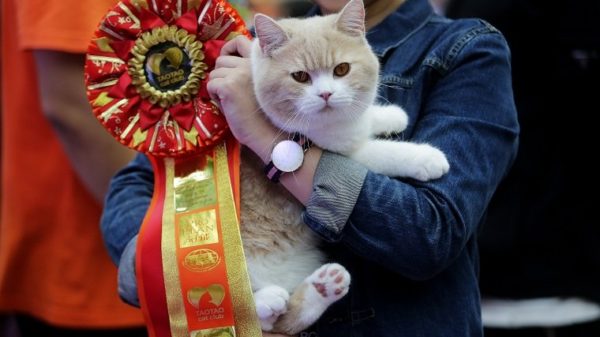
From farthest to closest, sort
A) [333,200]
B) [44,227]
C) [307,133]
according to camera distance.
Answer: [44,227] → [307,133] → [333,200]

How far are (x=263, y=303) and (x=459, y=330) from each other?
335 millimetres

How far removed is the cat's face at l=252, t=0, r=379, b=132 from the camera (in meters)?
1.06

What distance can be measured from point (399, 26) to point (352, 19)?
137 millimetres

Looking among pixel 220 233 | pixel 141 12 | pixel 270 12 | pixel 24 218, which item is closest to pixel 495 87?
pixel 220 233

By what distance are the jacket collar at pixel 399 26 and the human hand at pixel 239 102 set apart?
27cm

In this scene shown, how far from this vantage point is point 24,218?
1.59 m

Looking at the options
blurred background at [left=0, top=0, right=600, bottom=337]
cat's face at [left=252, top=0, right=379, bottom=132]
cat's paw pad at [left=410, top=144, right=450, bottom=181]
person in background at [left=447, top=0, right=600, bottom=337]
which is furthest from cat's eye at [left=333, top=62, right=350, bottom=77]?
person in background at [left=447, top=0, right=600, bottom=337]

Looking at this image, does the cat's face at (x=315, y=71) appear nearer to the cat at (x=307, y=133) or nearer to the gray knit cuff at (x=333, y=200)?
the cat at (x=307, y=133)

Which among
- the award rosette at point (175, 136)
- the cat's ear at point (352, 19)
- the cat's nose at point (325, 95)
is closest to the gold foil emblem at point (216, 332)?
the award rosette at point (175, 136)

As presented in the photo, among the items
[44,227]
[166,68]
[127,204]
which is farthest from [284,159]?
[44,227]

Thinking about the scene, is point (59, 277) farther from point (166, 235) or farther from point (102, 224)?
point (166, 235)

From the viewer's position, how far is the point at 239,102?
1.05 m

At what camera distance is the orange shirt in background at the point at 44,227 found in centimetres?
159

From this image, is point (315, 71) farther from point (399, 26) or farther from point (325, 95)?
point (399, 26)
